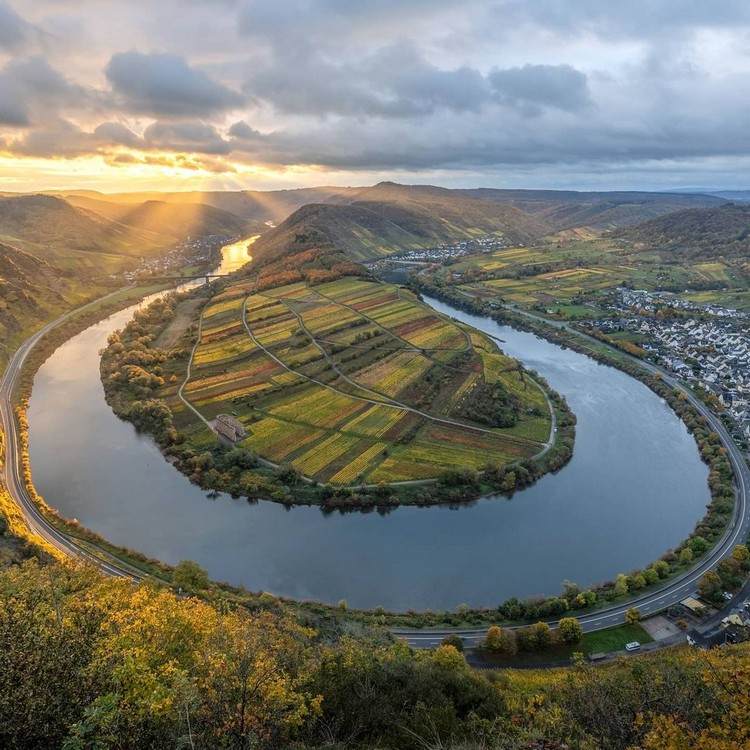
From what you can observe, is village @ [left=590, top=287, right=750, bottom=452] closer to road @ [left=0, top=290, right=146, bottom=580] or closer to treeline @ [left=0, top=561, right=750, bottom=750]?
treeline @ [left=0, top=561, right=750, bottom=750]

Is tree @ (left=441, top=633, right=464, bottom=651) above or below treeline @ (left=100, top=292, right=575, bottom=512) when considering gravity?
below

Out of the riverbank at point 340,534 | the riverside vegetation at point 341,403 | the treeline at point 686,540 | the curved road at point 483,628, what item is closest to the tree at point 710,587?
the treeline at point 686,540

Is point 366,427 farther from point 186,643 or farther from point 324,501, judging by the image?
point 186,643

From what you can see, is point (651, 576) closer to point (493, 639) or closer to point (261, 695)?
point (493, 639)

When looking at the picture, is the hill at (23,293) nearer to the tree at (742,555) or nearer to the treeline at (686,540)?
the treeline at (686,540)

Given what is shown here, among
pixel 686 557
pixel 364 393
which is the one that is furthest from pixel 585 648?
pixel 364 393

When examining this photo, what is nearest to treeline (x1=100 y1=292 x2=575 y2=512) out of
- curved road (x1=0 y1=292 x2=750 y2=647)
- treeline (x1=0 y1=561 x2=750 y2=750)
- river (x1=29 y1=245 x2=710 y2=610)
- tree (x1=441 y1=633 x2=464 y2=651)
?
river (x1=29 y1=245 x2=710 y2=610)
